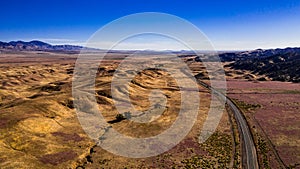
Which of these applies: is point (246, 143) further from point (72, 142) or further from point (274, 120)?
point (72, 142)

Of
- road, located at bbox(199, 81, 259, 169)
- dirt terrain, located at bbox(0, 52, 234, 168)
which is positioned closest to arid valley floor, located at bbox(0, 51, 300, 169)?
dirt terrain, located at bbox(0, 52, 234, 168)

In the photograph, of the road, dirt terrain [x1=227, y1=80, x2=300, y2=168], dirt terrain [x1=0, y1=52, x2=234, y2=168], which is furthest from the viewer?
dirt terrain [x1=227, y1=80, x2=300, y2=168]

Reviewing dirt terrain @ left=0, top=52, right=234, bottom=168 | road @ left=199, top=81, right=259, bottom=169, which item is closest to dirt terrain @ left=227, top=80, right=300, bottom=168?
road @ left=199, top=81, right=259, bottom=169

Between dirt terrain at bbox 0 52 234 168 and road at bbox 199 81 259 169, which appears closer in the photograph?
dirt terrain at bbox 0 52 234 168

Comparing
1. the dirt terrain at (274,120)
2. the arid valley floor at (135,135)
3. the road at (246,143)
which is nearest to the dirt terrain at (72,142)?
the arid valley floor at (135,135)

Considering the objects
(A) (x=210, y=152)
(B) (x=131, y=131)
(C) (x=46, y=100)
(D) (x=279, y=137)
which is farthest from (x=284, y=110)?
(C) (x=46, y=100)

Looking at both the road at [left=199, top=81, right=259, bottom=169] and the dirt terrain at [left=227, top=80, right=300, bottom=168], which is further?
the dirt terrain at [left=227, top=80, right=300, bottom=168]

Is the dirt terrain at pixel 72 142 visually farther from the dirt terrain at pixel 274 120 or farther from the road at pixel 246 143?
the dirt terrain at pixel 274 120

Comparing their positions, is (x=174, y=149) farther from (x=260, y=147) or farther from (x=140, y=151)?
(x=260, y=147)

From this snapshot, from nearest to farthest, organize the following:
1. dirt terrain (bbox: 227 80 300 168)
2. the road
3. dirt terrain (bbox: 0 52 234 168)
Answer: dirt terrain (bbox: 0 52 234 168) < the road < dirt terrain (bbox: 227 80 300 168)

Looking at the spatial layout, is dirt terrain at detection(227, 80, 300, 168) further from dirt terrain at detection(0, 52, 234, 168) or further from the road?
dirt terrain at detection(0, 52, 234, 168)

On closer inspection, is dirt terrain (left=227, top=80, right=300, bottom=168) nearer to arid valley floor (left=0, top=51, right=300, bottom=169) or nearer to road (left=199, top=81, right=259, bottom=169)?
arid valley floor (left=0, top=51, right=300, bottom=169)
